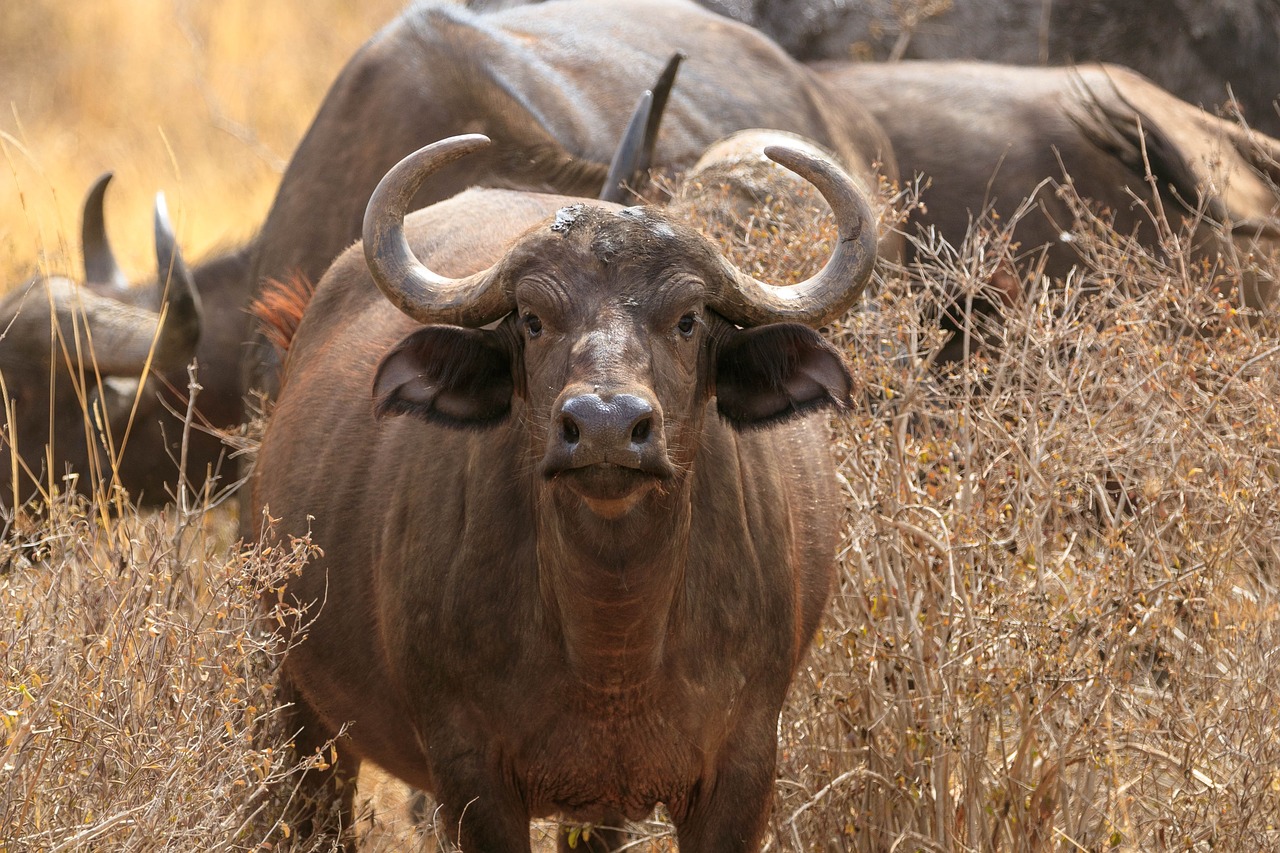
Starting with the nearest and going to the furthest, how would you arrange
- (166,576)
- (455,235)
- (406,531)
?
(166,576) < (406,531) < (455,235)

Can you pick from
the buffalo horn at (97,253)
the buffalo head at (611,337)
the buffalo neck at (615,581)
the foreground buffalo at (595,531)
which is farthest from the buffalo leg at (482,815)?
the buffalo horn at (97,253)

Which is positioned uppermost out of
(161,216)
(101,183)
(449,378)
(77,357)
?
(449,378)

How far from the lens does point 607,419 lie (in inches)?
127

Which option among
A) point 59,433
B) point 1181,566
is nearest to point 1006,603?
point 1181,566

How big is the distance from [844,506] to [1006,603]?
661 mm

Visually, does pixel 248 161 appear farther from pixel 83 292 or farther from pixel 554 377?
pixel 554 377

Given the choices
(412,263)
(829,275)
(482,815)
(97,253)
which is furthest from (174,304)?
(829,275)

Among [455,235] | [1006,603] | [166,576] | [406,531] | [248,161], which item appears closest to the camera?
[166,576]

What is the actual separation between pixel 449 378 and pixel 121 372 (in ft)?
13.5

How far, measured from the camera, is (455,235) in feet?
16.4

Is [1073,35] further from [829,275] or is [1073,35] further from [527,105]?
[829,275]

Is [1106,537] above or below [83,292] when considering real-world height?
above

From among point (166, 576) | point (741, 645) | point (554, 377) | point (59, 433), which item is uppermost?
point (554, 377)

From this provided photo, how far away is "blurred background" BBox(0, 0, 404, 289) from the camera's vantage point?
1378cm
